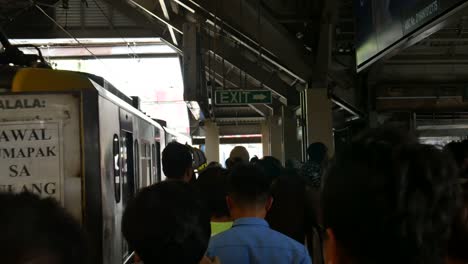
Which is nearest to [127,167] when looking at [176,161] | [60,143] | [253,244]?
[176,161]

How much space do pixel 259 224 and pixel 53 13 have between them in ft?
38.4

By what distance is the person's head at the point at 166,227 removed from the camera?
62.2 inches

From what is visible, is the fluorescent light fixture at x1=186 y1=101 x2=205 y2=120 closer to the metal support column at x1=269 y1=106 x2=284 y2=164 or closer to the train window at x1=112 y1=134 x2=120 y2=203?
the metal support column at x1=269 y1=106 x2=284 y2=164

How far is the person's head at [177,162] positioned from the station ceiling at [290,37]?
388cm

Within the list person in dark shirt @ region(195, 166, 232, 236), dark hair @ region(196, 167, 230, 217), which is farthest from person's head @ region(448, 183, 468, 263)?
dark hair @ region(196, 167, 230, 217)

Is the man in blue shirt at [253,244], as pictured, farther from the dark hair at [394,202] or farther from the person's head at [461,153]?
the dark hair at [394,202]

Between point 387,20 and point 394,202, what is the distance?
360cm

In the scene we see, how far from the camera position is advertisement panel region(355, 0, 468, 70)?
3490 mm

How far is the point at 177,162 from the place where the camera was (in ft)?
12.1

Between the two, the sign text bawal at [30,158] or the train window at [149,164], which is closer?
the sign text bawal at [30,158]

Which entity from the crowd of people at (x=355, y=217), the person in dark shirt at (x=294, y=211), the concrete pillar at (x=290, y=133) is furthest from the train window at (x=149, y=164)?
the concrete pillar at (x=290, y=133)

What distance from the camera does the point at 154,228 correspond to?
5.19 ft

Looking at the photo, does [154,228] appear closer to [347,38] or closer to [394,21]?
[394,21]

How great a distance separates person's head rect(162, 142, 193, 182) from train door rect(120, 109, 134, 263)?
0.33 m
